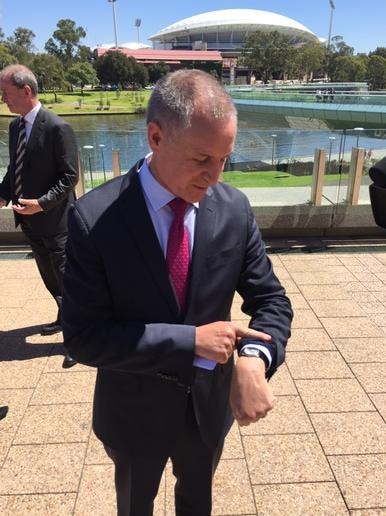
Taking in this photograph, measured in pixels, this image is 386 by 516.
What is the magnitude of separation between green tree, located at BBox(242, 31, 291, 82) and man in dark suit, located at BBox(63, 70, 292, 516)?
87.2 m

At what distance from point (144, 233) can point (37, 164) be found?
2.39 meters

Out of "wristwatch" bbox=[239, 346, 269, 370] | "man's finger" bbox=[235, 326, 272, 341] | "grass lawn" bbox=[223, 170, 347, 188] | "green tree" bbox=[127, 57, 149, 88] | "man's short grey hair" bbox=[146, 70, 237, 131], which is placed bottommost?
"grass lawn" bbox=[223, 170, 347, 188]

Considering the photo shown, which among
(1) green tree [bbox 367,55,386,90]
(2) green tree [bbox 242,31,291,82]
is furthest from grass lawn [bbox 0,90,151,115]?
(1) green tree [bbox 367,55,386,90]


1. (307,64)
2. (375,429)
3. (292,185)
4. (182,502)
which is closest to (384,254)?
(292,185)

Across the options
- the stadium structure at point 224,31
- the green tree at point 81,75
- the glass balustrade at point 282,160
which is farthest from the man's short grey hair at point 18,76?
the stadium structure at point 224,31

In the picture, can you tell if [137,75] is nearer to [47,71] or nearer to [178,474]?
[47,71]

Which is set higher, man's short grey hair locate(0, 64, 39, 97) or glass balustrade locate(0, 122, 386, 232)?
man's short grey hair locate(0, 64, 39, 97)

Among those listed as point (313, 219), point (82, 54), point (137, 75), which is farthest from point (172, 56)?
point (313, 219)

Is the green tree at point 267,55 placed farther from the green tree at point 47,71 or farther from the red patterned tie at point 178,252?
the red patterned tie at point 178,252

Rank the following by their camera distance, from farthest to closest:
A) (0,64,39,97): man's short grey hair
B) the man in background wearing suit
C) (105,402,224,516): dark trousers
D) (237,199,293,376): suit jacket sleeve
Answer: the man in background wearing suit → (0,64,39,97): man's short grey hair → (105,402,224,516): dark trousers → (237,199,293,376): suit jacket sleeve

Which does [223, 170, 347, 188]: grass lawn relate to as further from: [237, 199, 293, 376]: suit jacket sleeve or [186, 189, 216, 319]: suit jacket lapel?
[186, 189, 216, 319]: suit jacket lapel

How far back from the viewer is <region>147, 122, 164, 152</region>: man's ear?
119cm

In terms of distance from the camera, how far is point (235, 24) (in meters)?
118

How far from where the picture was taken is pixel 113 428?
1.56m
